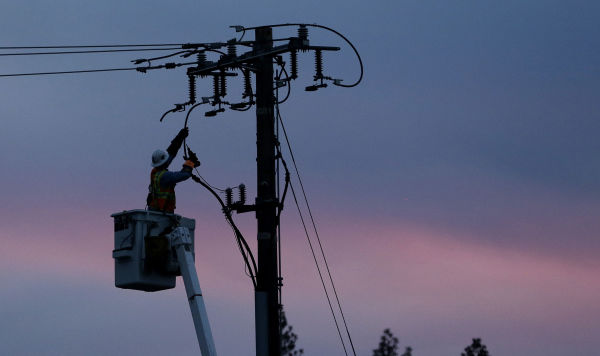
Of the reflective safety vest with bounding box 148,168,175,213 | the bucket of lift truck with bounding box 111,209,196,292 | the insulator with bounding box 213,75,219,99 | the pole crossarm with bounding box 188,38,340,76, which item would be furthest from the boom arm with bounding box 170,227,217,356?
the pole crossarm with bounding box 188,38,340,76

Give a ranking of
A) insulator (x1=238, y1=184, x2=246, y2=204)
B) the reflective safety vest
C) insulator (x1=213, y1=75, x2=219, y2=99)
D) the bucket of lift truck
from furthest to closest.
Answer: insulator (x1=213, y1=75, x2=219, y2=99), the reflective safety vest, insulator (x1=238, y1=184, x2=246, y2=204), the bucket of lift truck

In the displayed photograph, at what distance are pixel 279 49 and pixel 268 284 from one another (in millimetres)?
4017

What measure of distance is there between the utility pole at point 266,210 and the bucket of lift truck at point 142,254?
1.60 m

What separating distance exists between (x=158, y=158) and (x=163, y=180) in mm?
636

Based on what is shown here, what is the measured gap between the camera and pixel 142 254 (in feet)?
85.9

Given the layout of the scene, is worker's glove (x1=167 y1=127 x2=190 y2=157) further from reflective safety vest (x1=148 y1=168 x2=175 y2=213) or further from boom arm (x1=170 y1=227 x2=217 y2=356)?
boom arm (x1=170 y1=227 x2=217 y2=356)

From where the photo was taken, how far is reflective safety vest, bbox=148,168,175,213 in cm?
2686

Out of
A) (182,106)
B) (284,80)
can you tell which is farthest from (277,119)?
(182,106)

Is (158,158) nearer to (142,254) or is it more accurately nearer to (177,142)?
(177,142)

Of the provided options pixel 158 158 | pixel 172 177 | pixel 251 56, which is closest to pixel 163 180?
pixel 172 177

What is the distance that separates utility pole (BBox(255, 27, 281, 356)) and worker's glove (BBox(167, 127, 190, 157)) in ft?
6.71

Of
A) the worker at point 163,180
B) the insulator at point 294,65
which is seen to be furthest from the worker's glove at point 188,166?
the insulator at point 294,65

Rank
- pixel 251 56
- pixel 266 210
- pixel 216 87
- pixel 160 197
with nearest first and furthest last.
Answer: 1. pixel 266 210
2. pixel 251 56
3. pixel 160 197
4. pixel 216 87

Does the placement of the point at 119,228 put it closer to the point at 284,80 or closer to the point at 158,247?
the point at 158,247
